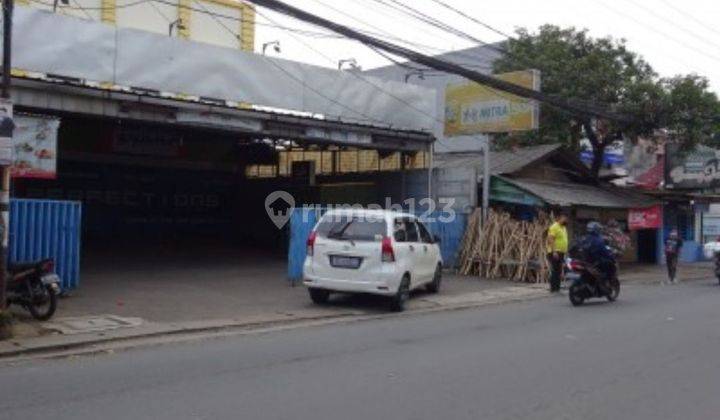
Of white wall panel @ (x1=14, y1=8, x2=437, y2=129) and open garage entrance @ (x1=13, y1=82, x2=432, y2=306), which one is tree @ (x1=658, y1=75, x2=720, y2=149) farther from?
white wall panel @ (x1=14, y1=8, x2=437, y2=129)

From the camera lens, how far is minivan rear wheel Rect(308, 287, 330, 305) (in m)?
14.5

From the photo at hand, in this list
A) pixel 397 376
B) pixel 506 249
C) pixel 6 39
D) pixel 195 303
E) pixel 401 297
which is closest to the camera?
pixel 397 376

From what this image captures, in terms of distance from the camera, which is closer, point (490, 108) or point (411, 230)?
point (411, 230)

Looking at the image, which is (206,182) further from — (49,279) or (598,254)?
(49,279)

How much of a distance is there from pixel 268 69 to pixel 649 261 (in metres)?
19.7

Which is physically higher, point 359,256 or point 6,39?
point 6,39

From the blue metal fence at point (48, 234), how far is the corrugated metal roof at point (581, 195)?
13.0m

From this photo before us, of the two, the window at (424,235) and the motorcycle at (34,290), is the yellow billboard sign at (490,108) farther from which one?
the motorcycle at (34,290)

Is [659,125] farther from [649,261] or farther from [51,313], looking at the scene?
[51,313]

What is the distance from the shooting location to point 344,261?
1388 centimetres

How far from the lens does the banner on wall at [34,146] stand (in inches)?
535

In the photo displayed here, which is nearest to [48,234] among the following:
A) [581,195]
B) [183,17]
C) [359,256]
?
[359,256]

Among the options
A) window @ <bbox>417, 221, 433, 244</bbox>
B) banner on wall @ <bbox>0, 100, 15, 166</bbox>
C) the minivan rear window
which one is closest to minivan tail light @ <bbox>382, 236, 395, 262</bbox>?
the minivan rear window

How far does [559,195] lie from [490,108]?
3568mm
